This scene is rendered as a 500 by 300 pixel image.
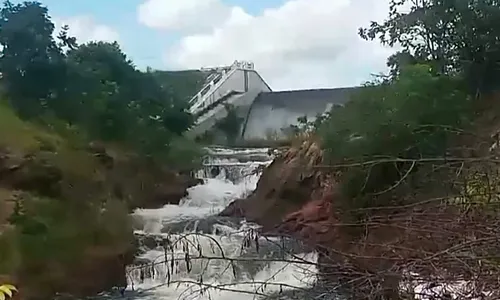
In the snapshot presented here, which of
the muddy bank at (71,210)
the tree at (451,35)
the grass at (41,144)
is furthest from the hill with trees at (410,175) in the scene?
→ the grass at (41,144)

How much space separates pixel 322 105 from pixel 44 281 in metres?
4.59

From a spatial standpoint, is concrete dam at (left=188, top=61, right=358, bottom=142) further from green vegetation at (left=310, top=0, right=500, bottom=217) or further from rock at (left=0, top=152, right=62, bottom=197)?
rock at (left=0, top=152, right=62, bottom=197)

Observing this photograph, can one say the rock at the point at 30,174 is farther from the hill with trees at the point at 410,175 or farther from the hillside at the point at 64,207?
the hill with trees at the point at 410,175

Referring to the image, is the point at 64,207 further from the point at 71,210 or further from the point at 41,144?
the point at 41,144

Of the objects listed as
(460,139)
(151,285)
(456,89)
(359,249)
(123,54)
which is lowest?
(151,285)

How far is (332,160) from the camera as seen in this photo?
242 inches

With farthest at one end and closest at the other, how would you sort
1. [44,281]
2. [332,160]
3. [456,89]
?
1. [456,89]
2. [332,160]
3. [44,281]

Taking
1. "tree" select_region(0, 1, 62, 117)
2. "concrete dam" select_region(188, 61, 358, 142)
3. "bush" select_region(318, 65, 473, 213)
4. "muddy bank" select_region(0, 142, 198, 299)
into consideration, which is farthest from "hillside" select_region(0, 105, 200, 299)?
"bush" select_region(318, 65, 473, 213)

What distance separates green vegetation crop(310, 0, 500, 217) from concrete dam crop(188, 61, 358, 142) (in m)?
1.43

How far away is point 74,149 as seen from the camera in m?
7.20

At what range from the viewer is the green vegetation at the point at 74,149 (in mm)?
5652

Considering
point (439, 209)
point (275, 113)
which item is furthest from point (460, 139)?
point (275, 113)

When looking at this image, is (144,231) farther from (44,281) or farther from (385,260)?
(385,260)

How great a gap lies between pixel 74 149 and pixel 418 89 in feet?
11.7
